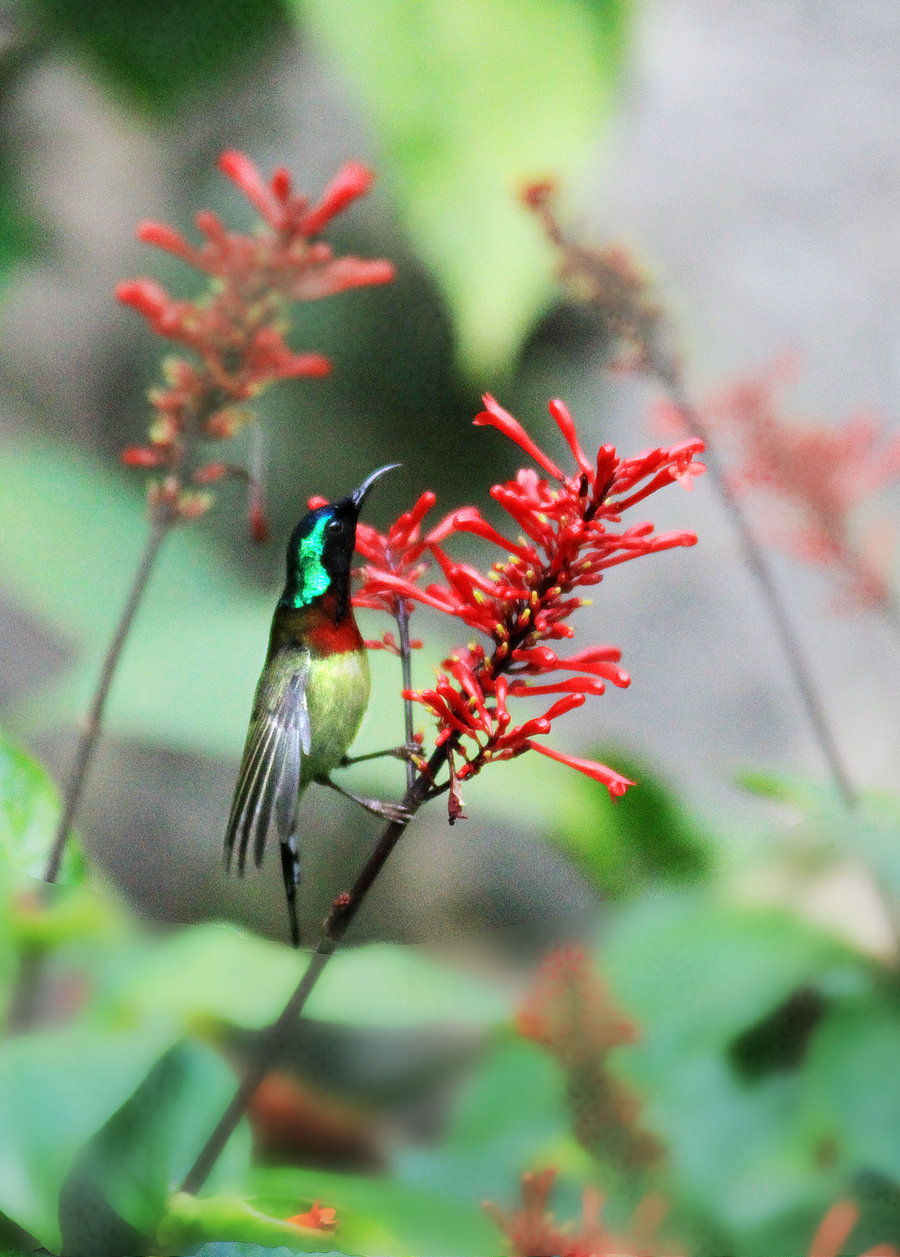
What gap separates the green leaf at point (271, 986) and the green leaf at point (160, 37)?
1032 mm

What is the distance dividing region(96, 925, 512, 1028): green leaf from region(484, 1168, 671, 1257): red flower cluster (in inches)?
3.6

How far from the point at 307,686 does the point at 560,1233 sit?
0.63 feet

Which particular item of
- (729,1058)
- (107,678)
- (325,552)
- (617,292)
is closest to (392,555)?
(325,552)

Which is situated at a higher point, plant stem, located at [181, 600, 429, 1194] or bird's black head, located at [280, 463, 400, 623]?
bird's black head, located at [280, 463, 400, 623]

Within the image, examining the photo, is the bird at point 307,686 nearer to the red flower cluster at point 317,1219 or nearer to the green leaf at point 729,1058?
the red flower cluster at point 317,1219

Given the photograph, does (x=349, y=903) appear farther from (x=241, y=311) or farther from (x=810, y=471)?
(x=810, y=471)

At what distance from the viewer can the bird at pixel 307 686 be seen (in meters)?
0.25

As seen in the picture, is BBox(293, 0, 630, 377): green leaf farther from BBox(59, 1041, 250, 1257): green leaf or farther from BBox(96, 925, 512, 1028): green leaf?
BBox(59, 1041, 250, 1257): green leaf

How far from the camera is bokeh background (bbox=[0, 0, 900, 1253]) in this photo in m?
1.05

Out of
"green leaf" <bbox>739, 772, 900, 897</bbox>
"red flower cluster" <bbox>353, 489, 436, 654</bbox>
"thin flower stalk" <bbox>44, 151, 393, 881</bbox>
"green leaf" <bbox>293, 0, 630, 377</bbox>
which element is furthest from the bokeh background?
"red flower cluster" <bbox>353, 489, 436, 654</bbox>

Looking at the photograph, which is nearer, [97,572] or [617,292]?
[617,292]

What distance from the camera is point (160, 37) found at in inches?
49.1

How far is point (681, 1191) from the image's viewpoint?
44 cm

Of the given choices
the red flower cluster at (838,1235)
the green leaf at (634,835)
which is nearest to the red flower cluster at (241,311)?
the red flower cluster at (838,1235)
